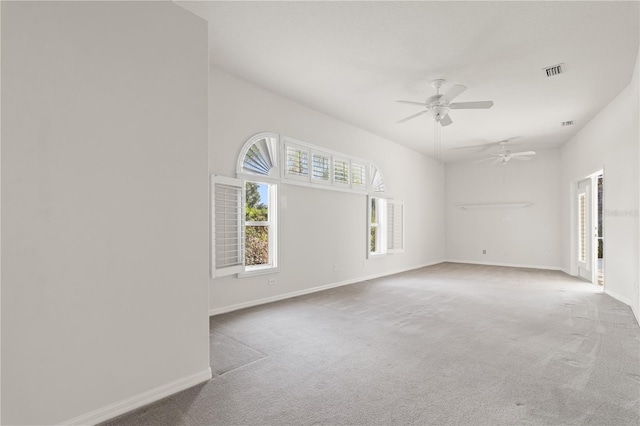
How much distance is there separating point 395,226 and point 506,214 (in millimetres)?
3930

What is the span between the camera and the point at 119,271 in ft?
6.87

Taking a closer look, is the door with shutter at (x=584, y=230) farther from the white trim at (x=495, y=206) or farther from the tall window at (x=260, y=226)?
the tall window at (x=260, y=226)

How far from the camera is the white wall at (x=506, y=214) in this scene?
8.54 metres

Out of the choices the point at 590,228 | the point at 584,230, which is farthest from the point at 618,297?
the point at 584,230

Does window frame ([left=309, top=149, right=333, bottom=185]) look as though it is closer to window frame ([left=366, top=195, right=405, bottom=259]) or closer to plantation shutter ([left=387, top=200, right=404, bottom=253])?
window frame ([left=366, top=195, right=405, bottom=259])

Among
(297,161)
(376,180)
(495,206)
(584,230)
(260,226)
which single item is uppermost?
(297,161)

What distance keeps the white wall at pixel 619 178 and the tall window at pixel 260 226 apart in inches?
187

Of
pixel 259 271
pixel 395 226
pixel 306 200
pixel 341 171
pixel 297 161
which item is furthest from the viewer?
pixel 395 226

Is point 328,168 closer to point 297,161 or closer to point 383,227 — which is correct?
point 297,161

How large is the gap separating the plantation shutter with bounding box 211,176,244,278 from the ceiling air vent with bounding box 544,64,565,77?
4.20 meters

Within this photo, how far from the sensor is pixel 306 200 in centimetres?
540

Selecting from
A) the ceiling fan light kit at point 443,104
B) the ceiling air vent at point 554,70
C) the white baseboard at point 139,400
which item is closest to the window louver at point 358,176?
the ceiling fan light kit at point 443,104

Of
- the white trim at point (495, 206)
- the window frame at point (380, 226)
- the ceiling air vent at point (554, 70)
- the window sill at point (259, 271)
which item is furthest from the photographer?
the white trim at point (495, 206)

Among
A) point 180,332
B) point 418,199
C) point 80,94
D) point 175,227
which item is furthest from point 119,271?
point 418,199
